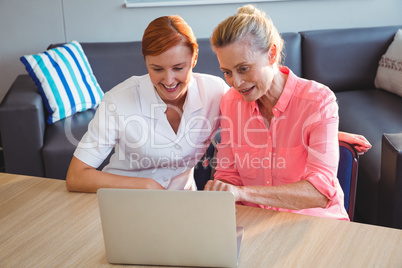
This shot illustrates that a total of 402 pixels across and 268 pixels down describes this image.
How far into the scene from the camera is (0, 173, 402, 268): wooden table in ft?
3.56

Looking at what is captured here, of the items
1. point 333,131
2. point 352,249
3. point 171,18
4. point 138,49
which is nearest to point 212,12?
point 138,49

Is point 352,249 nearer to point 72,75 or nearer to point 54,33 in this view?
point 72,75

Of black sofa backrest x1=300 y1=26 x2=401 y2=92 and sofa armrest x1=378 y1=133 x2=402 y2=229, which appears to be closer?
sofa armrest x1=378 y1=133 x2=402 y2=229

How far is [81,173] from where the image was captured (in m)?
1.51

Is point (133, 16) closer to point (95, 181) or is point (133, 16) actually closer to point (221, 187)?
point (95, 181)

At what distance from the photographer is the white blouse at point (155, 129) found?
5.40 feet

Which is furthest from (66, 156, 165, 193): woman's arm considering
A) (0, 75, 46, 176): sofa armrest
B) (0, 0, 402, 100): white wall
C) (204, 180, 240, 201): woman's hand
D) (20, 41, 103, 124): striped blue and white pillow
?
(0, 0, 402, 100): white wall

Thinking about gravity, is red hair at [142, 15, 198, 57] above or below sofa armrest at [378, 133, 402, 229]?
above

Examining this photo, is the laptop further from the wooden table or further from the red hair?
the red hair

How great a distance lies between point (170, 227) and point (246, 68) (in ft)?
2.00

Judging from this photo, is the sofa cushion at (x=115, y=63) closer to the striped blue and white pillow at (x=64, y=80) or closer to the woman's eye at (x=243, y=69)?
the striped blue and white pillow at (x=64, y=80)

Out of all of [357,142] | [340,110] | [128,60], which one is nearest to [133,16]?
[128,60]

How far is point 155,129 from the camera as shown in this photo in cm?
173

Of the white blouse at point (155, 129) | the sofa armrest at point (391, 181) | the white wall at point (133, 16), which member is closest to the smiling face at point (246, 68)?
the white blouse at point (155, 129)
